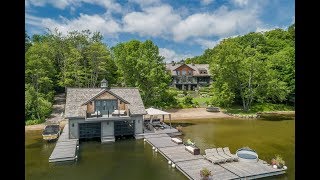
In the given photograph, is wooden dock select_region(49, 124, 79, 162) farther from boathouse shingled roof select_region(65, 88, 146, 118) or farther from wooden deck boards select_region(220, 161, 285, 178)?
wooden deck boards select_region(220, 161, 285, 178)

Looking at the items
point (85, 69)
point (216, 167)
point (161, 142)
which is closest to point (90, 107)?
point (161, 142)

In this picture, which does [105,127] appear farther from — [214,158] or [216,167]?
[216,167]

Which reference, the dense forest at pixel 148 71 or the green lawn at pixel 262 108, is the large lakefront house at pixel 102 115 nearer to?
the dense forest at pixel 148 71

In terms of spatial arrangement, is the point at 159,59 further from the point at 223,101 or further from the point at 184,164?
the point at 184,164

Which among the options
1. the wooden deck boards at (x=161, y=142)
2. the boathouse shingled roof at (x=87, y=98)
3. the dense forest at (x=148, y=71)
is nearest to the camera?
the wooden deck boards at (x=161, y=142)

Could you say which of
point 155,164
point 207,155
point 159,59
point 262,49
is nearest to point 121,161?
point 155,164

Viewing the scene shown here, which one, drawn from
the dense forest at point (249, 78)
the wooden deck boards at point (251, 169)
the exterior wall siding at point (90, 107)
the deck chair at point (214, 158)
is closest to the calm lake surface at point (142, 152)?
the wooden deck boards at point (251, 169)

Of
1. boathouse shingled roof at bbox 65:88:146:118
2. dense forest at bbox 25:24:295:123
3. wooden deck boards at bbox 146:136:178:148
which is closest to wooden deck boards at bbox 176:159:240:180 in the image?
wooden deck boards at bbox 146:136:178:148
